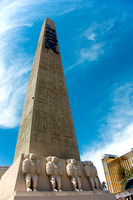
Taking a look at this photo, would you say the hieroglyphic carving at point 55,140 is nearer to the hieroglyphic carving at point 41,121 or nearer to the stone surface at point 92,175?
the hieroglyphic carving at point 41,121

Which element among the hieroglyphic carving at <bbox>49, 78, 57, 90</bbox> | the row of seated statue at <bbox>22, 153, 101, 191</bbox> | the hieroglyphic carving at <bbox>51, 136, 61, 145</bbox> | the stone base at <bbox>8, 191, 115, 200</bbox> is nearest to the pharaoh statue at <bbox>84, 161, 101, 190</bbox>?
the row of seated statue at <bbox>22, 153, 101, 191</bbox>

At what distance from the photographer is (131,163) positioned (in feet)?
78.6

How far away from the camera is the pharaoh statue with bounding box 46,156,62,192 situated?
353cm

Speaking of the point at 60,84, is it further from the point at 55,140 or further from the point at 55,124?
the point at 55,140

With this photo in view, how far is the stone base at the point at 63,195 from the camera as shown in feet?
9.36

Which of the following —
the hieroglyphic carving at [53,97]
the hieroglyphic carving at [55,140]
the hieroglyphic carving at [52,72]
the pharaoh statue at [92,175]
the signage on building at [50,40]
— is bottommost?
the pharaoh statue at [92,175]

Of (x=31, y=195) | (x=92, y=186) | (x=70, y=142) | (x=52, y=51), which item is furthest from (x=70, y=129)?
(x=52, y=51)

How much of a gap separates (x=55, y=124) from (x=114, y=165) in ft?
83.3

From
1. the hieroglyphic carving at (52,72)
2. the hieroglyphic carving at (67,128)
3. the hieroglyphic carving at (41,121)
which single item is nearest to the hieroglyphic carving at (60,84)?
the hieroglyphic carving at (52,72)

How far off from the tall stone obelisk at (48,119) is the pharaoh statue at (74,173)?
51 cm

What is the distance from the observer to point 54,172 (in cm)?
369

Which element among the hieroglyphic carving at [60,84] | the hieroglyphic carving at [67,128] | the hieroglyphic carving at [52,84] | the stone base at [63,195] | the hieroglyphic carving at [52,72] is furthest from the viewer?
the hieroglyphic carving at [52,72]

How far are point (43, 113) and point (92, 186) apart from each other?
2.69 meters

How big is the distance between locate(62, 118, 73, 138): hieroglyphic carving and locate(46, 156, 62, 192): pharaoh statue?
135cm
